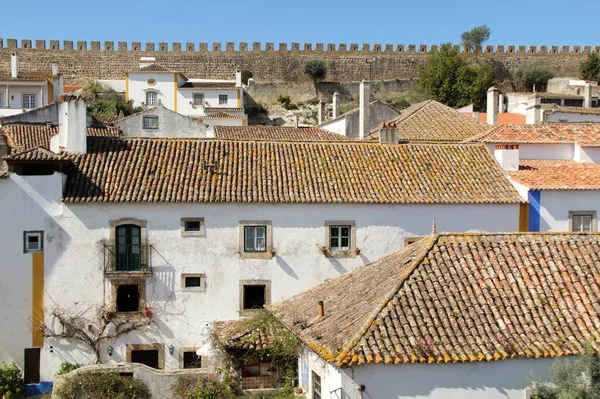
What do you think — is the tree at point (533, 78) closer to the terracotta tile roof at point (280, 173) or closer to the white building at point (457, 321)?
the terracotta tile roof at point (280, 173)

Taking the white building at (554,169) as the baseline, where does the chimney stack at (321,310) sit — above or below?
below

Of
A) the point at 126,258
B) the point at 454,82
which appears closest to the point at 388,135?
the point at 126,258

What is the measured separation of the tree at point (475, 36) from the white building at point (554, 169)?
151ft

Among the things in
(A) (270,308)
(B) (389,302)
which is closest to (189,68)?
(A) (270,308)

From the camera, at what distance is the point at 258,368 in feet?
56.9

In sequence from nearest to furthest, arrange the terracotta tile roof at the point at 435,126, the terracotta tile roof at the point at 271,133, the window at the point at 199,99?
the terracotta tile roof at the point at 435,126, the terracotta tile roof at the point at 271,133, the window at the point at 199,99

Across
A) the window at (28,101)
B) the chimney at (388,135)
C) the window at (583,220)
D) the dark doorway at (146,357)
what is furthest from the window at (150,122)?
the window at (583,220)

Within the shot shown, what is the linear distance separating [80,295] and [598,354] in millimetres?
13772

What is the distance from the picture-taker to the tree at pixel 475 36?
72.8m

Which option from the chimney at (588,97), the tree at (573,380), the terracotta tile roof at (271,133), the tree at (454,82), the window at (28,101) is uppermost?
the tree at (454,82)

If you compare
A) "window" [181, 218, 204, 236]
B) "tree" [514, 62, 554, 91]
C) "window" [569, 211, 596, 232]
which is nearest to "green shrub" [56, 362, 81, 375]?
"window" [181, 218, 204, 236]

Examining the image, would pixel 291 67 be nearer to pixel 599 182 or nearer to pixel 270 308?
pixel 599 182

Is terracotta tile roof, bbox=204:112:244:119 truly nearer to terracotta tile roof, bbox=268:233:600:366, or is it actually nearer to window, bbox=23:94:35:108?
window, bbox=23:94:35:108

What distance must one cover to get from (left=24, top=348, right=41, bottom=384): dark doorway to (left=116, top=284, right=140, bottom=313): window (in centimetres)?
238
